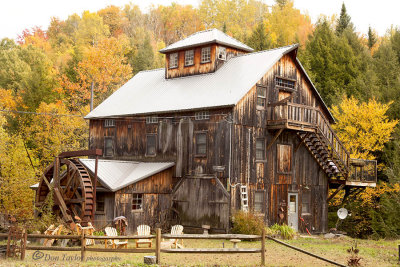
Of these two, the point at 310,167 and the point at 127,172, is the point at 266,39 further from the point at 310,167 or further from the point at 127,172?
the point at 127,172

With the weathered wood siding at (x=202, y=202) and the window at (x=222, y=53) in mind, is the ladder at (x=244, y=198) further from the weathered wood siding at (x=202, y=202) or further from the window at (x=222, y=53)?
the window at (x=222, y=53)

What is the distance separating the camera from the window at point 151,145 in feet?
109

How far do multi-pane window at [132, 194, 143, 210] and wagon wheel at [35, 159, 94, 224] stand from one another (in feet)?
9.35

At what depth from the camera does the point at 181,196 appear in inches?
1235

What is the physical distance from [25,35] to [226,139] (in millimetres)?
72234

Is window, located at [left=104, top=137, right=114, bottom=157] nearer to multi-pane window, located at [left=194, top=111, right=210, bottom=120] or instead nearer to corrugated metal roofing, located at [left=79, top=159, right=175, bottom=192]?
corrugated metal roofing, located at [left=79, top=159, right=175, bottom=192]

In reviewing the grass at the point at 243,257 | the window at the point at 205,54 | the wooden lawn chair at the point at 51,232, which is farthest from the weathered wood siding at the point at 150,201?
the window at the point at 205,54

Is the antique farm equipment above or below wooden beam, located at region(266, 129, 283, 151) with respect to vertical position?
below

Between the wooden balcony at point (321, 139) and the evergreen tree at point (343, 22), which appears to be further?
the evergreen tree at point (343, 22)

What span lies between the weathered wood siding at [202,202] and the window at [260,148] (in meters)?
3.17

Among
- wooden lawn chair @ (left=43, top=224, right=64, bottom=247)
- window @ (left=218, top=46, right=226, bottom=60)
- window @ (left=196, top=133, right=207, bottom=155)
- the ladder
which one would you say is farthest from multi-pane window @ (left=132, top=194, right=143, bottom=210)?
window @ (left=218, top=46, right=226, bottom=60)

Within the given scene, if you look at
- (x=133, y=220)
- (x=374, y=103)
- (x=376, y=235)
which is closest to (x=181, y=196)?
(x=133, y=220)

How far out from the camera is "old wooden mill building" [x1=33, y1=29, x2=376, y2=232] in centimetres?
2958

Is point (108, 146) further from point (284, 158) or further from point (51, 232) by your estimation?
point (284, 158)
